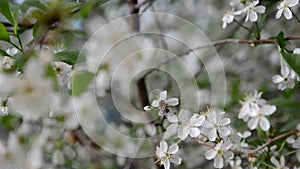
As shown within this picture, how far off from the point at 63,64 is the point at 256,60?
4.09 feet

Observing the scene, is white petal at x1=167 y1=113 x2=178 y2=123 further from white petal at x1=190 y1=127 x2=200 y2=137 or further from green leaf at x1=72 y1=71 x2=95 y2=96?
green leaf at x1=72 y1=71 x2=95 y2=96

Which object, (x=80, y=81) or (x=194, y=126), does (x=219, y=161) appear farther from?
(x=80, y=81)

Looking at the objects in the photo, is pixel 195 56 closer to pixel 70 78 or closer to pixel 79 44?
pixel 79 44

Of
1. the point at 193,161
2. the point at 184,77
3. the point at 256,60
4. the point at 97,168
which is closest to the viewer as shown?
the point at 184,77

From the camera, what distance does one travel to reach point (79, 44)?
4.14 ft

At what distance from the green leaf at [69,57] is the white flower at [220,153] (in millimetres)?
241

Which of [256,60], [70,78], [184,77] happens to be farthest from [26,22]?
[256,60]

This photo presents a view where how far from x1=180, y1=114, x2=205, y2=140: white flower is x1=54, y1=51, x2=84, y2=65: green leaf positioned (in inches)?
7.5

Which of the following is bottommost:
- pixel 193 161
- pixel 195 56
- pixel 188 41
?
pixel 193 161

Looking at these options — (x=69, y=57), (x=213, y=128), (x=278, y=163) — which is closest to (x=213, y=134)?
(x=213, y=128)

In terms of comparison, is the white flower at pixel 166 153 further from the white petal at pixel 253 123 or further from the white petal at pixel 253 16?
the white petal at pixel 253 16

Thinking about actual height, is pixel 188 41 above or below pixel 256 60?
above

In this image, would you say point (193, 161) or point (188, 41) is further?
point (193, 161)

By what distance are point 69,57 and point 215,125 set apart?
235 millimetres
